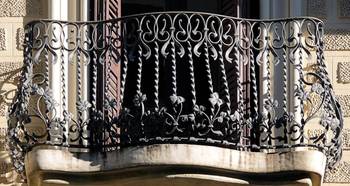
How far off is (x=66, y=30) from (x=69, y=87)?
39cm

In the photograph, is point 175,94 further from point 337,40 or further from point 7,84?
point 337,40

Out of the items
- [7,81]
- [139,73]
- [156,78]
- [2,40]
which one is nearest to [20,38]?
[2,40]

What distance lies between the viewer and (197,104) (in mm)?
12375

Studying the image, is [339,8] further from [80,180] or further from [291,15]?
[80,180]

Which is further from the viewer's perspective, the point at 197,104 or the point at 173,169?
the point at 197,104

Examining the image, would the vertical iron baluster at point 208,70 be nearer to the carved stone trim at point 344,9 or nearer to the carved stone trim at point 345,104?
the carved stone trim at point 345,104

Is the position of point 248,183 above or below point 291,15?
below

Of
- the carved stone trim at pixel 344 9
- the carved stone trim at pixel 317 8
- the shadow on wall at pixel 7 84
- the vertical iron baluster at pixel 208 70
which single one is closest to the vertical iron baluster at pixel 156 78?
the vertical iron baluster at pixel 208 70

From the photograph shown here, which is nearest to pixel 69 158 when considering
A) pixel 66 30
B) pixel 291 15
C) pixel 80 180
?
pixel 80 180

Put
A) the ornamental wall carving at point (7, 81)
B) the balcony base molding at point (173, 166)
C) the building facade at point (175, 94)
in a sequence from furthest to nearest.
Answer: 1. the ornamental wall carving at point (7, 81)
2. the building facade at point (175, 94)
3. the balcony base molding at point (173, 166)

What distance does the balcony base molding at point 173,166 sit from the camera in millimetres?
11438

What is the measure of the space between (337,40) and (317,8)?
0.90ft

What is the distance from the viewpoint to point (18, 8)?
40.8 feet

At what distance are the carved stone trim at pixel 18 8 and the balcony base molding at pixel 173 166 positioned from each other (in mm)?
1220
